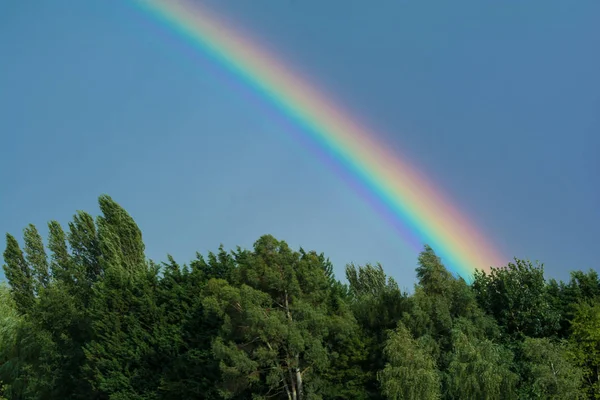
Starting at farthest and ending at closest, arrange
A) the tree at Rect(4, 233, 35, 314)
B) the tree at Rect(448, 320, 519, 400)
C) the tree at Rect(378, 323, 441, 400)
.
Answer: the tree at Rect(4, 233, 35, 314)
the tree at Rect(378, 323, 441, 400)
the tree at Rect(448, 320, 519, 400)

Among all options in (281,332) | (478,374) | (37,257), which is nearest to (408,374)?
(478,374)

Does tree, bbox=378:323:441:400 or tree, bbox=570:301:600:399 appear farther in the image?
tree, bbox=570:301:600:399

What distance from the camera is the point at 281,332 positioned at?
3231cm

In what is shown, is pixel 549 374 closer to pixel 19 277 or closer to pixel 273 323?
pixel 273 323

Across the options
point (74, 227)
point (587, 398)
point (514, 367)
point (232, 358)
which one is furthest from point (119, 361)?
point (587, 398)

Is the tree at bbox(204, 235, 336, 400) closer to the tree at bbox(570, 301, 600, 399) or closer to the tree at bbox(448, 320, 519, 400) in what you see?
the tree at bbox(448, 320, 519, 400)

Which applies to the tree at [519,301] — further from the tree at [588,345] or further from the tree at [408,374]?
the tree at [408,374]

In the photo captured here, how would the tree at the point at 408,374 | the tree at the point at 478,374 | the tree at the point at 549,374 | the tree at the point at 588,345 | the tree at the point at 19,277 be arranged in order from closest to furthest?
the tree at the point at 478,374, the tree at the point at 408,374, the tree at the point at 549,374, the tree at the point at 588,345, the tree at the point at 19,277

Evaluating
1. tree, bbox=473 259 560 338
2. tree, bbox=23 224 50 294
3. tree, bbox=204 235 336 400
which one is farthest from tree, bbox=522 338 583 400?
tree, bbox=23 224 50 294

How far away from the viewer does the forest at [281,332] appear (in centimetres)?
3306

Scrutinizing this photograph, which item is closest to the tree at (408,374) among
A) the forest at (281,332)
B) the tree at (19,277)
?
the forest at (281,332)

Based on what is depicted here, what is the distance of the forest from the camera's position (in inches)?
1302

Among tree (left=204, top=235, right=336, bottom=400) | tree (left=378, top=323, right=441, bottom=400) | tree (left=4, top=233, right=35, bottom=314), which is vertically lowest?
tree (left=378, top=323, right=441, bottom=400)

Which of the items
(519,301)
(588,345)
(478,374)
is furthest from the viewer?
(519,301)
